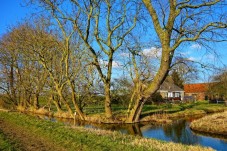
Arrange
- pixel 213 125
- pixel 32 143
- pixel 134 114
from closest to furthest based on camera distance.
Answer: pixel 32 143, pixel 213 125, pixel 134 114

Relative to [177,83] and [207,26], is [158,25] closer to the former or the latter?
[207,26]

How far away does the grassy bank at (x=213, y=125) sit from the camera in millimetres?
18742

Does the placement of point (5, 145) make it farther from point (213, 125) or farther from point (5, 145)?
point (213, 125)

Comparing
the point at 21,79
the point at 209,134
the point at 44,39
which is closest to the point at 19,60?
the point at 21,79

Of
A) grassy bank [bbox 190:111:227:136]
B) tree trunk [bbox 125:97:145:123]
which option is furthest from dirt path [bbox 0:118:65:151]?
tree trunk [bbox 125:97:145:123]

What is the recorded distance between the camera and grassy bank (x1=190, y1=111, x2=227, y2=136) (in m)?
18.7

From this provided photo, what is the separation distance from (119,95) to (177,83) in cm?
4959

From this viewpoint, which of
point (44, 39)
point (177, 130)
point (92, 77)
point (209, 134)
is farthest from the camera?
point (44, 39)

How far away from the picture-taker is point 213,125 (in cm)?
1966

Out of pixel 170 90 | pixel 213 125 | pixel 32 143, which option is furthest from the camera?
pixel 170 90

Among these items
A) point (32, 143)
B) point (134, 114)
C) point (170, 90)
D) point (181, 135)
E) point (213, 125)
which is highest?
point (170, 90)

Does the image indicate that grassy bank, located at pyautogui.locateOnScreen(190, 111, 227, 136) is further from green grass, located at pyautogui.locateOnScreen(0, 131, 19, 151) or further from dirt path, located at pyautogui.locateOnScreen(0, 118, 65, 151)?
green grass, located at pyautogui.locateOnScreen(0, 131, 19, 151)

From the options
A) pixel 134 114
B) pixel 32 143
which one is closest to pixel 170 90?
pixel 134 114

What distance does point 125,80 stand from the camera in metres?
29.9
